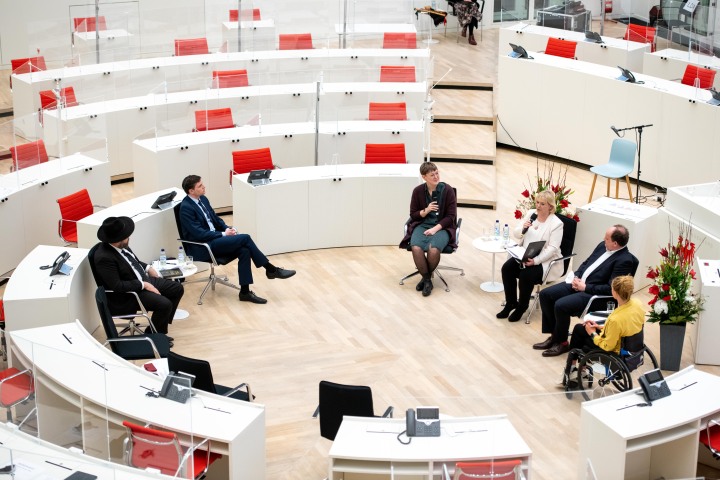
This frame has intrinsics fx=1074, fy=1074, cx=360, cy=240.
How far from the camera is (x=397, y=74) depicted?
1456 centimetres

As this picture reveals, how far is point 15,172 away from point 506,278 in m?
5.17

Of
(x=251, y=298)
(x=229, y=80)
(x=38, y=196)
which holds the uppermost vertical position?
(x=229, y=80)

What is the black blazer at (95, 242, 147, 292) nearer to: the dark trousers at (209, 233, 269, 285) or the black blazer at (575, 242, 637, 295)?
the dark trousers at (209, 233, 269, 285)

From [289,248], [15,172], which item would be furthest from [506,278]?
[15,172]

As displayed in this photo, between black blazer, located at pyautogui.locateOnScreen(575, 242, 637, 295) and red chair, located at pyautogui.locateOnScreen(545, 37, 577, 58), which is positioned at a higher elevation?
red chair, located at pyautogui.locateOnScreen(545, 37, 577, 58)

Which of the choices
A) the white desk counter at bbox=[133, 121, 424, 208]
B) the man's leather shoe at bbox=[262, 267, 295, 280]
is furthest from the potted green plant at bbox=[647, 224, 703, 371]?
the white desk counter at bbox=[133, 121, 424, 208]

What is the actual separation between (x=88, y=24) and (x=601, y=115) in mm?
7728

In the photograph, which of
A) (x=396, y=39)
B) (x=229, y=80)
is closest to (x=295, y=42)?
(x=396, y=39)

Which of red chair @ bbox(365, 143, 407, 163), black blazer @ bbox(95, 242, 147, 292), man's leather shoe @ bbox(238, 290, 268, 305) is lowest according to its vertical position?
man's leather shoe @ bbox(238, 290, 268, 305)

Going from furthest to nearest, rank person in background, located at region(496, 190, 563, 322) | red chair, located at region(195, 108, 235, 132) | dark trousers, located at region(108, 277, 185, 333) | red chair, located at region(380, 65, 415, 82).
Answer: red chair, located at region(380, 65, 415, 82) → red chair, located at region(195, 108, 235, 132) → person in background, located at region(496, 190, 563, 322) → dark trousers, located at region(108, 277, 185, 333)

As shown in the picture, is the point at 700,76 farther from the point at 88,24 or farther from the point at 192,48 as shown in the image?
the point at 88,24

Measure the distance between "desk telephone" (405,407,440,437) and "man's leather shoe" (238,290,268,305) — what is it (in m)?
3.88

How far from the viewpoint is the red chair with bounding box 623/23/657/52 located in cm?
1574

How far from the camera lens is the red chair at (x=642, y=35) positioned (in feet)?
51.6
